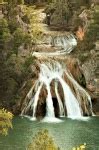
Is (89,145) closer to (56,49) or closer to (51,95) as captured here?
(51,95)

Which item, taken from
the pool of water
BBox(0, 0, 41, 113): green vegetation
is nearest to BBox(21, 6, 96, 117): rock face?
BBox(0, 0, 41, 113): green vegetation

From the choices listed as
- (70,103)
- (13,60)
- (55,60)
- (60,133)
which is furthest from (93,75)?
(60,133)

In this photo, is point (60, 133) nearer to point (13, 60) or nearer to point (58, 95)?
point (58, 95)

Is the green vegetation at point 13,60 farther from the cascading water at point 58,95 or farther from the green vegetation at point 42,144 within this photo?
the green vegetation at point 42,144

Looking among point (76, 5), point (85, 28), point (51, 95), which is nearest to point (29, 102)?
point (51, 95)

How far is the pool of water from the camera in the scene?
4488 cm

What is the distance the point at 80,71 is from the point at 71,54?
128 inches

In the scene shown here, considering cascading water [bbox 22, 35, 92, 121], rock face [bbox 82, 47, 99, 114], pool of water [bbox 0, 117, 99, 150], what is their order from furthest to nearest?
rock face [bbox 82, 47, 99, 114], cascading water [bbox 22, 35, 92, 121], pool of water [bbox 0, 117, 99, 150]

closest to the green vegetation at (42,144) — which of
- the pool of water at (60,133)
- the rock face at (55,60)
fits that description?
the pool of water at (60,133)

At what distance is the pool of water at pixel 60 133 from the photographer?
147 feet

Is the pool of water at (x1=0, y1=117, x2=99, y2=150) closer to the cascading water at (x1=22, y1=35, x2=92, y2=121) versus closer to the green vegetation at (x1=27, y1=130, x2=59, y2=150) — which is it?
the cascading water at (x1=22, y1=35, x2=92, y2=121)

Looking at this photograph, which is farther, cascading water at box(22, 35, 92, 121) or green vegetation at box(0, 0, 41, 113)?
green vegetation at box(0, 0, 41, 113)

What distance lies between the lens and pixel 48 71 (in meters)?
57.3

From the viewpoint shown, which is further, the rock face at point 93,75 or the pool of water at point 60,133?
the rock face at point 93,75
